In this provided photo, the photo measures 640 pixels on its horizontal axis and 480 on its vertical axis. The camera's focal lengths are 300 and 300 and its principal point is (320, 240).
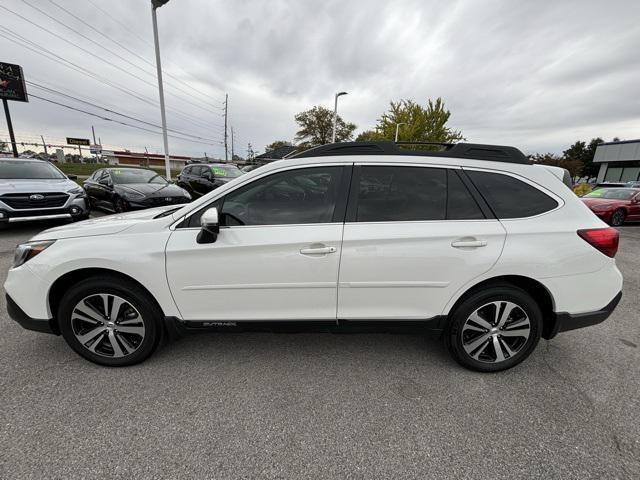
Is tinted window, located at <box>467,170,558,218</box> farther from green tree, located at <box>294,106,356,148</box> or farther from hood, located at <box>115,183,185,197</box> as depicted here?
green tree, located at <box>294,106,356,148</box>

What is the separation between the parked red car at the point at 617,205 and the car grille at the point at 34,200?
49.7 ft

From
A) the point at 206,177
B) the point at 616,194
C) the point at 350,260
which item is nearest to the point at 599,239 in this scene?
the point at 350,260

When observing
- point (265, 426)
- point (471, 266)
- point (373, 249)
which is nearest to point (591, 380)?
point (471, 266)

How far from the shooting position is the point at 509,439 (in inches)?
73.4

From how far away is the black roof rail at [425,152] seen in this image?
2354 mm

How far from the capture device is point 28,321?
235 cm

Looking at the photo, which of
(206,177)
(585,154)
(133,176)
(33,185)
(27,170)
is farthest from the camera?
(585,154)

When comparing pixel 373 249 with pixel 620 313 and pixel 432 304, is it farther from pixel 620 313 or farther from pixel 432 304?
pixel 620 313

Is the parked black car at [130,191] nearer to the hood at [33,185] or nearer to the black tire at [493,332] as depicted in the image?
the hood at [33,185]

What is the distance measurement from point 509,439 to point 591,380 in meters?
1.15

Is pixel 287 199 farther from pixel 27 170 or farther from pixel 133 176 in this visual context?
pixel 133 176

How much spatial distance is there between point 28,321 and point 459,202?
3464 millimetres

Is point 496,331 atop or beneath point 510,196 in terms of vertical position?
beneath

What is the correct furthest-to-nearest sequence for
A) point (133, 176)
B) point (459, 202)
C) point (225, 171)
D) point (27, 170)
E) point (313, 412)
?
point (225, 171)
point (133, 176)
point (27, 170)
point (459, 202)
point (313, 412)
